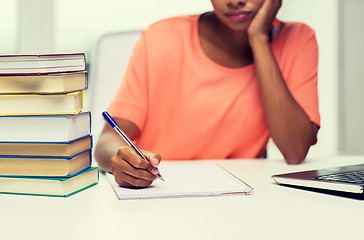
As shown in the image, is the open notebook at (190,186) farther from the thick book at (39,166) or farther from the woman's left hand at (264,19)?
the woman's left hand at (264,19)

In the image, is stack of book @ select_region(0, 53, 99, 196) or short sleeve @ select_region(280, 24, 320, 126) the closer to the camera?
stack of book @ select_region(0, 53, 99, 196)

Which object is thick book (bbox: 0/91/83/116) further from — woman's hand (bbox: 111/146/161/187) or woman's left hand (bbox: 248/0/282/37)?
woman's left hand (bbox: 248/0/282/37)

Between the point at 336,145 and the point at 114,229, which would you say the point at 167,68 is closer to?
the point at 114,229

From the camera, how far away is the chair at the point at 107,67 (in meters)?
1.53

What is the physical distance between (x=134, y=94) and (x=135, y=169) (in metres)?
0.54

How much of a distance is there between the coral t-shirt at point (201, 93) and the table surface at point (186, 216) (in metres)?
0.56

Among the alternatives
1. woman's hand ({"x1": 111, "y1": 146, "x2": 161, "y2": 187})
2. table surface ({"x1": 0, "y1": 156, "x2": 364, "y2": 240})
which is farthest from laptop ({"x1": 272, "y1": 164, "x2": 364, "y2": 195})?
woman's hand ({"x1": 111, "y1": 146, "x2": 161, "y2": 187})

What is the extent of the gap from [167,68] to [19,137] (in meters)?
0.67

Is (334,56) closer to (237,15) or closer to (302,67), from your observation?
(302,67)

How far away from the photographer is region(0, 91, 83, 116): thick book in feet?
2.37

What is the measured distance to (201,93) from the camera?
4.41 ft

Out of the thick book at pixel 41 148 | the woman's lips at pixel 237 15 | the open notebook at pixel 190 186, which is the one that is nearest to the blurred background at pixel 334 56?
the woman's lips at pixel 237 15

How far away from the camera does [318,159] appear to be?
120cm

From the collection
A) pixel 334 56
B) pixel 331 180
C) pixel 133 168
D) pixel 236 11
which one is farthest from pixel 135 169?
pixel 334 56
